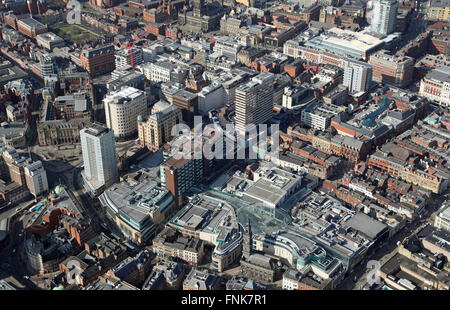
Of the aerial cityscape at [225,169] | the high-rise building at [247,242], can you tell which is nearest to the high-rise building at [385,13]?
the aerial cityscape at [225,169]

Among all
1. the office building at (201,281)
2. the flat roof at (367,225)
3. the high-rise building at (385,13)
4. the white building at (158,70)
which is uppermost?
the high-rise building at (385,13)

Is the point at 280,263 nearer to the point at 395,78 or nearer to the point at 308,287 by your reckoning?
the point at 308,287

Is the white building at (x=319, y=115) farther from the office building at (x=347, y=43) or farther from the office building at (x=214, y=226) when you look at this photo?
the office building at (x=214, y=226)

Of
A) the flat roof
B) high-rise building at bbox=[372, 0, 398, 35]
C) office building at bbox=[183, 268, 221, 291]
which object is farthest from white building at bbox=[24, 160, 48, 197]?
high-rise building at bbox=[372, 0, 398, 35]

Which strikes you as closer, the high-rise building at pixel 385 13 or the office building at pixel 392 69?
the office building at pixel 392 69

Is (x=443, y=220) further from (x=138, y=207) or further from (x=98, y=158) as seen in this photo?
(x=98, y=158)

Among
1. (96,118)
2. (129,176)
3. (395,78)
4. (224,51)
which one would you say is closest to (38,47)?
(96,118)

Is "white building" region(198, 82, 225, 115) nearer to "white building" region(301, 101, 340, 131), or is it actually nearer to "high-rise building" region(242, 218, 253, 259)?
"white building" region(301, 101, 340, 131)
